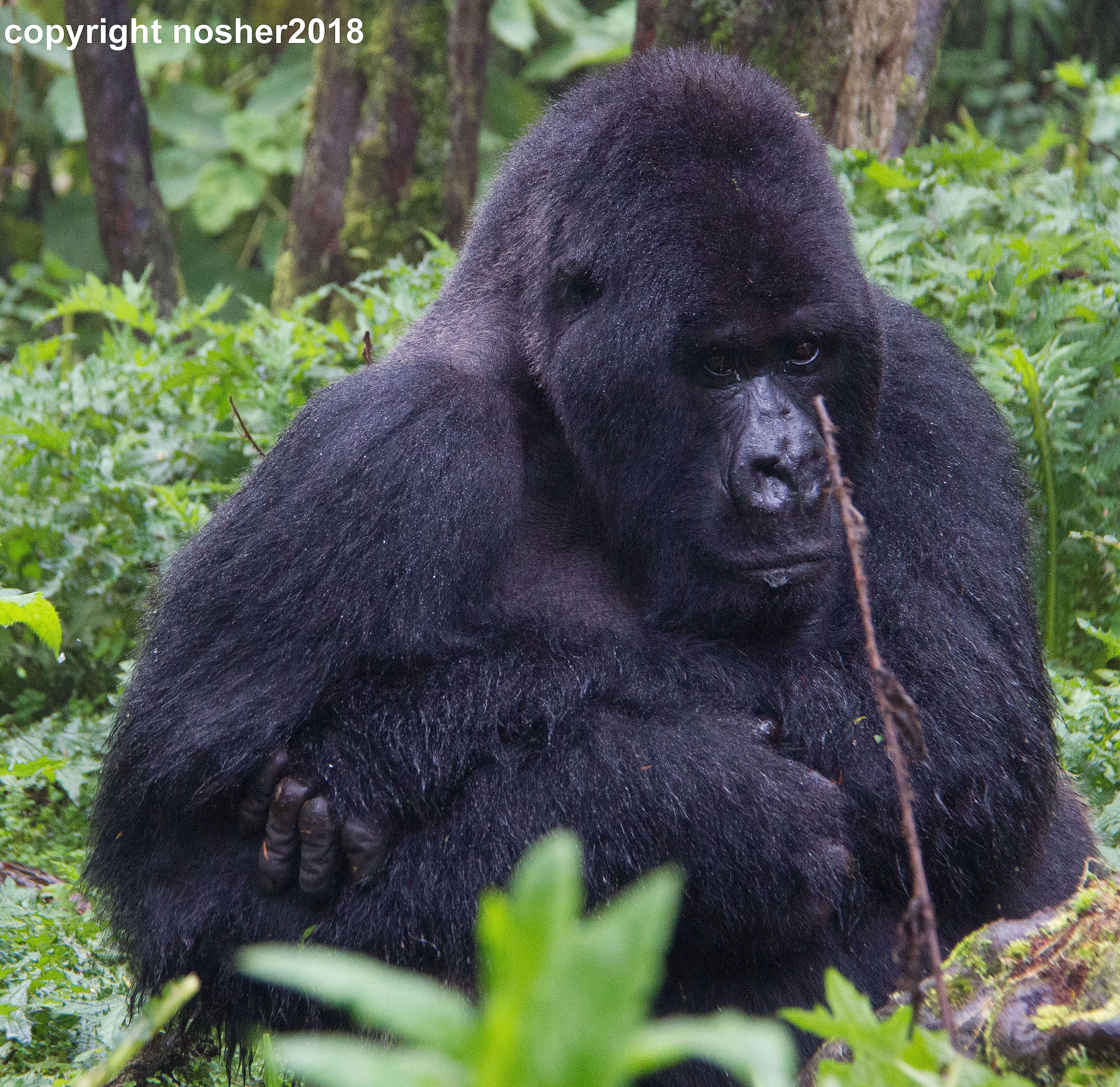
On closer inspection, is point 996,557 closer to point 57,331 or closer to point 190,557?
point 190,557

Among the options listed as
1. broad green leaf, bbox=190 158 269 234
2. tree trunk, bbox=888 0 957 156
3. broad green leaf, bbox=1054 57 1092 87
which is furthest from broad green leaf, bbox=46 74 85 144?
broad green leaf, bbox=1054 57 1092 87

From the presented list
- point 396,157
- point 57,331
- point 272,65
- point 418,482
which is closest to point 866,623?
point 418,482

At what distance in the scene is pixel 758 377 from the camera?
2439 millimetres

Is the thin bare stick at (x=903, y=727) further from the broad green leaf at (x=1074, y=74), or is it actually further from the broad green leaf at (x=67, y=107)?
the broad green leaf at (x=67, y=107)

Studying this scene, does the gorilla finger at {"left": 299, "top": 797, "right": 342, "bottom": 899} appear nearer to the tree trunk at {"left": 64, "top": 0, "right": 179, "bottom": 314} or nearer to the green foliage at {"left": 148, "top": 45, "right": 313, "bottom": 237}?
the tree trunk at {"left": 64, "top": 0, "right": 179, "bottom": 314}

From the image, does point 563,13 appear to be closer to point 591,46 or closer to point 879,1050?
point 591,46

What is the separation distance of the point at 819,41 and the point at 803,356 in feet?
7.42

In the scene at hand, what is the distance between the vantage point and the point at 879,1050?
1.15m

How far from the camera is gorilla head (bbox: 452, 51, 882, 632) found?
7.83ft

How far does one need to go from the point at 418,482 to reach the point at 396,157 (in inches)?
134

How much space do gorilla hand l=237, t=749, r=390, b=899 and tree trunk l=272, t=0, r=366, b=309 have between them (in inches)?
136

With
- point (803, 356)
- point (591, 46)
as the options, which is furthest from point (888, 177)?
point (591, 46)

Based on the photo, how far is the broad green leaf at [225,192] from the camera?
7.46 meters

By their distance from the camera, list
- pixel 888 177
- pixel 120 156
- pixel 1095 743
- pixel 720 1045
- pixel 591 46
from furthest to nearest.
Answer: pixel 591 46 < pixel 120 156 < pixel 888 177 < pixel 1095 743 < pixel 720 1045
